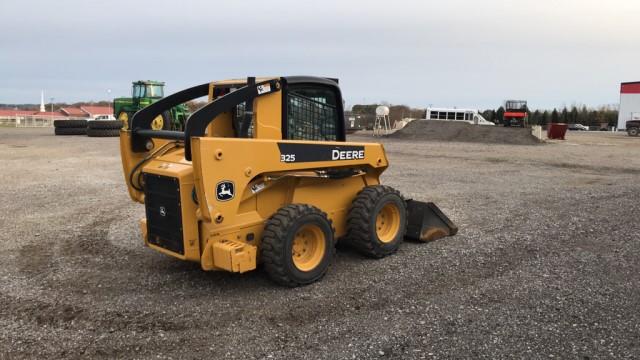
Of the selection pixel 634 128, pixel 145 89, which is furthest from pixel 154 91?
pixel 634 128

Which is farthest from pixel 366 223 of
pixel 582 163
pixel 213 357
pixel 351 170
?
pixel 582 163

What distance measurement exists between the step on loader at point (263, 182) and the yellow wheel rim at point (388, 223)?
2 centimetres

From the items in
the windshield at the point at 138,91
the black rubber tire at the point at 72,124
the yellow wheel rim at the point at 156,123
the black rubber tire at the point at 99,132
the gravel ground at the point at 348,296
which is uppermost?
the windshield at the point at 138,91

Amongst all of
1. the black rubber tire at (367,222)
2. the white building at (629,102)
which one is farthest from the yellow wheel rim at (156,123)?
the white building at (629,102)

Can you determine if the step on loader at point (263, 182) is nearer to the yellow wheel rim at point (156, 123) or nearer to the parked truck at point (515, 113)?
the yellow wheel rim at point (156, 123)

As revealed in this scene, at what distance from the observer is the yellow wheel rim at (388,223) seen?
6441 mm

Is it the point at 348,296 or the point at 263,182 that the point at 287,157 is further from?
the point at 348,296

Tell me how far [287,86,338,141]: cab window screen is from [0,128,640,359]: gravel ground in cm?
151

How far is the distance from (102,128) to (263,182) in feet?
84.9

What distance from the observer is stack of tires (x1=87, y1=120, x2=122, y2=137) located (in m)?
28.2

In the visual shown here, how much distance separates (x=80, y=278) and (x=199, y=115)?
239cm

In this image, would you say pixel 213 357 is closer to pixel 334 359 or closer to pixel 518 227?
pixel 334 359

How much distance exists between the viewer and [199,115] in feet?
15.3

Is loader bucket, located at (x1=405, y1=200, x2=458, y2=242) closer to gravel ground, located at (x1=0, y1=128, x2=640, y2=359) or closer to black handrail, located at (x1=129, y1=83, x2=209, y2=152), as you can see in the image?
gravel ground, located at (x1=0, y1=128, x2=640, y2=359)
